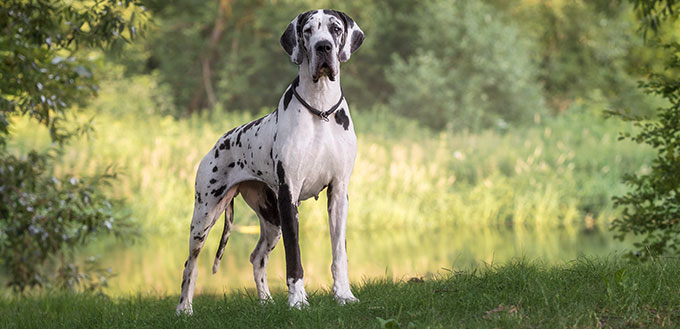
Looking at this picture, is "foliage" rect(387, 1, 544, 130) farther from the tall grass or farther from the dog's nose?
the dog's nose

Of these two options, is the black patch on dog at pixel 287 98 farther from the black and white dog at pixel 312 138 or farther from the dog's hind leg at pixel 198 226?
the dog's hind leg at pixel 198 226

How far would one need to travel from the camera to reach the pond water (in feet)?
43.5

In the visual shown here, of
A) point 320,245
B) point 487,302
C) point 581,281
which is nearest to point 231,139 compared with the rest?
point 487,302

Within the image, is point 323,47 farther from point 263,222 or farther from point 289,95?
point 263,222

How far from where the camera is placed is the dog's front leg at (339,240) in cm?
593

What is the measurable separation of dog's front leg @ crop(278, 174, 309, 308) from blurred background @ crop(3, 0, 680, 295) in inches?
61.7

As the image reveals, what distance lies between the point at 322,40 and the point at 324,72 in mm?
234

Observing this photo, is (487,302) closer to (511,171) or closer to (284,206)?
(284,206)

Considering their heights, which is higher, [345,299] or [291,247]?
[291,247]

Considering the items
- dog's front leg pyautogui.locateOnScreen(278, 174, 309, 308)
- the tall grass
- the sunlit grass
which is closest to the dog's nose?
dog's front leg pyautogui.locateOnScreen(278, 174, 309, 308)

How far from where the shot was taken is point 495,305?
5457 millimetres

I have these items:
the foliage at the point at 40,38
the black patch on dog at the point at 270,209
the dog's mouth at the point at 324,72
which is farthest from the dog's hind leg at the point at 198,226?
the foliage at the point at 40,38

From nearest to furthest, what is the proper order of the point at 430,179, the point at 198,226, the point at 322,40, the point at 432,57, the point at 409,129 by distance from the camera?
1. the point at 322,40
2. the point at 198,226
3. the point at 430,179
4. the point at 409,129
5. the point at 432,57

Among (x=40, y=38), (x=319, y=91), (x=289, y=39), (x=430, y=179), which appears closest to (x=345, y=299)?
(x=319, y=91)
